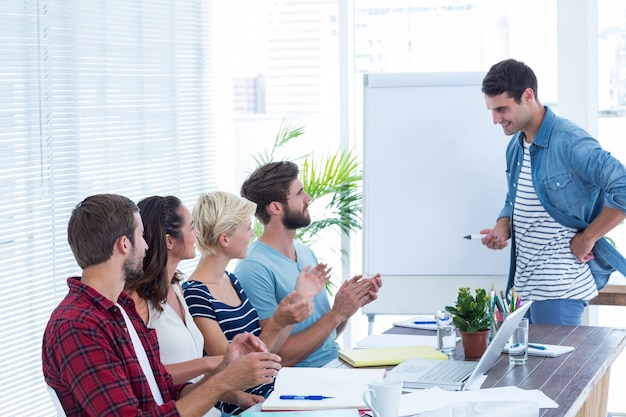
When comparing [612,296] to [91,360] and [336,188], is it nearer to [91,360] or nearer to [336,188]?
[336,188]

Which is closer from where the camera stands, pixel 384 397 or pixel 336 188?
pixel 384 397

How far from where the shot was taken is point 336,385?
216 centimetres

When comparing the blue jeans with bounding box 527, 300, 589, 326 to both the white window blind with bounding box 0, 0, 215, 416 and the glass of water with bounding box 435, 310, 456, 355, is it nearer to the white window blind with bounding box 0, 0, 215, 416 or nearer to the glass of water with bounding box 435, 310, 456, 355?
the glass of water with bounding box 435, 310, 456, 355

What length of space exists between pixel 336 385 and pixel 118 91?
2110mm

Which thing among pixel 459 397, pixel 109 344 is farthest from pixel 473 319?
pixel 109 344

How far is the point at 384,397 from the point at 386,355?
0.78 m

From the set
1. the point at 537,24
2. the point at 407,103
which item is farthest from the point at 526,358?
the point at 537,24

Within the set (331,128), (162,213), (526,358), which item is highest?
(331,128)

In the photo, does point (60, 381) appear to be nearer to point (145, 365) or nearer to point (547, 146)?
point (145, 365)

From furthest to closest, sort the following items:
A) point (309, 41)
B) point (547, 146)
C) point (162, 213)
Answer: point (309, 41)
point (547, 146)
point (162, 213)

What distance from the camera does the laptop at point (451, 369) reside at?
7.13ft

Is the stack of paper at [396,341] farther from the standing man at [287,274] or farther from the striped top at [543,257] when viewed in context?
the striped top at [543,257]

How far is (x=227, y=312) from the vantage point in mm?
2707

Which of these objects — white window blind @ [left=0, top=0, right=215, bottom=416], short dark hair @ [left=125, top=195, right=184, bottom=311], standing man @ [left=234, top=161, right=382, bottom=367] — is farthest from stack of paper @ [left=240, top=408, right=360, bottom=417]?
white window blind @ [left=0, top=0, right=215, bottom=416]
